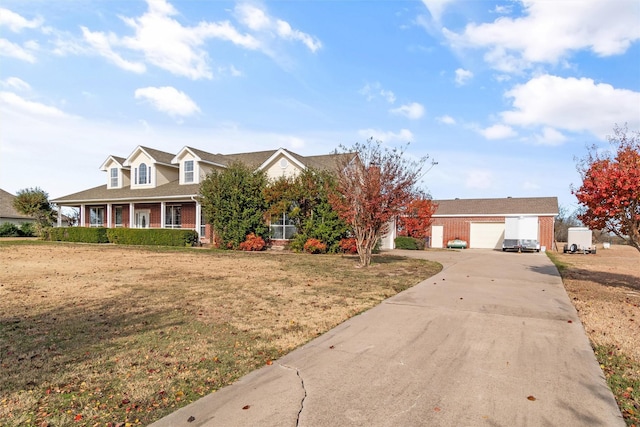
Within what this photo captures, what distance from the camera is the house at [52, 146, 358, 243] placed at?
80.0ft

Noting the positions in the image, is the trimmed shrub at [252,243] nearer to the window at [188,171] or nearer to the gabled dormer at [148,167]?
the window at [188,171]

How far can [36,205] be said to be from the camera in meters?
33.6

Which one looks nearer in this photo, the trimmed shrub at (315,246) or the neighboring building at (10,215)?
the trimmed shrub at (315,246)

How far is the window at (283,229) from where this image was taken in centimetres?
2317

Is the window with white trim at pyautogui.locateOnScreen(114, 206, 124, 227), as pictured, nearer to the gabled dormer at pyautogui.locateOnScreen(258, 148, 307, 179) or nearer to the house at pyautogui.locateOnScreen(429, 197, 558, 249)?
the gabled dormer at pyautogui.locateOnScreen(258, 148, 307, 179)

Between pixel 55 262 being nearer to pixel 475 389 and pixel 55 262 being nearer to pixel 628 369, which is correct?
pixel 475 389

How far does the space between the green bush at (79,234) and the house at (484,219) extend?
87.9 feet

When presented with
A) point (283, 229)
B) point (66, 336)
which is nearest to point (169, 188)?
point (283, 229)

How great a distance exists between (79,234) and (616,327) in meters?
30.3

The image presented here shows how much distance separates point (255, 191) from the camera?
22.0 metres

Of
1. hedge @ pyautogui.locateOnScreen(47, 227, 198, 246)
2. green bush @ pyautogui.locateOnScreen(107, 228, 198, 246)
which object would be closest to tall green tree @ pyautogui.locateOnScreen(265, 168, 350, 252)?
green bush @ pyautogui.locateOnScreen(107, 228, 198, 246)

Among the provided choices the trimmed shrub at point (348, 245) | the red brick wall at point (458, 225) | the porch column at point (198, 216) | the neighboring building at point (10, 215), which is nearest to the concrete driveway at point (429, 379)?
the trimmed shrub at point (348, 245)

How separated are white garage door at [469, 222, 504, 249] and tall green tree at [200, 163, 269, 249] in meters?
20.3

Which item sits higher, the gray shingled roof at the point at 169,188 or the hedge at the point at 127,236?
the gray shingled roof at the point at 169,188
